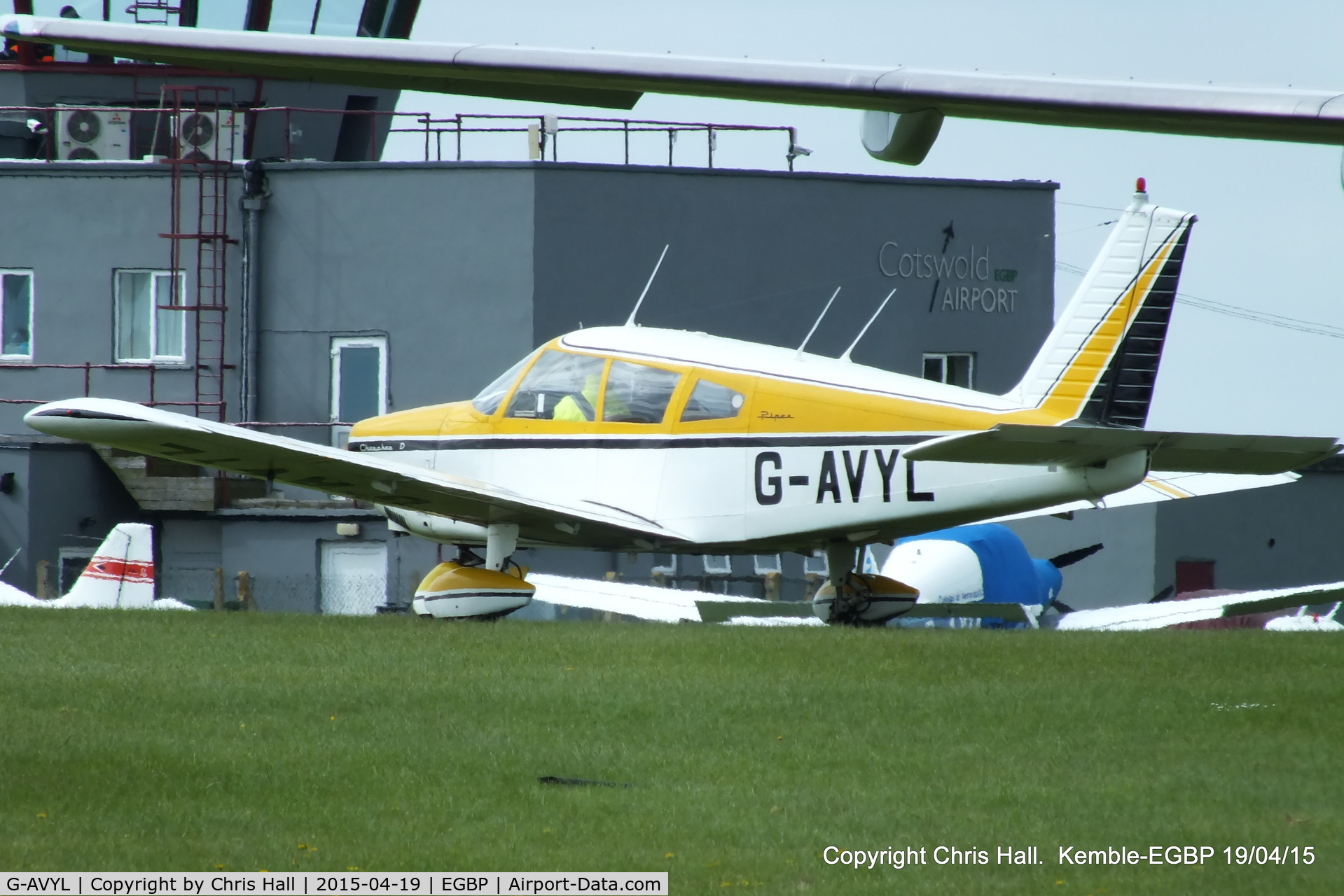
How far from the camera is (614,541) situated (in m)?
13.8

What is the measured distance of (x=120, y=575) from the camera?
1866cm

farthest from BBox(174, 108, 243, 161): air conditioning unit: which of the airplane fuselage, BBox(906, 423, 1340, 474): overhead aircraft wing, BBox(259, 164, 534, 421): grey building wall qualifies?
BBox(906, 423, 1340, 474): overhead aircraft wing

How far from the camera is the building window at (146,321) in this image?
88.5 ft

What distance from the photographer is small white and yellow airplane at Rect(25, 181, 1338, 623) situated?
39.4ft

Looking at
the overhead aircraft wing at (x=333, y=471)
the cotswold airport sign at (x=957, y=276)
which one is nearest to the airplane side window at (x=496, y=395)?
the overhead aircraft wing at (x=333, y=471)

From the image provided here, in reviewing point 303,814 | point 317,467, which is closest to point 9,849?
point 303,814

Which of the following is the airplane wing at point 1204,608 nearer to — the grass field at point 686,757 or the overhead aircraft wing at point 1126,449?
the overhead aircraft wing at point 1126,449

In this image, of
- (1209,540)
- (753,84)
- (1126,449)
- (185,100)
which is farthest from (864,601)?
(185,100)

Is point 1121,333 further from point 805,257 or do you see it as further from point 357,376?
point 357,376

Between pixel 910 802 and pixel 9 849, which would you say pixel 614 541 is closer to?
pixel 910 802

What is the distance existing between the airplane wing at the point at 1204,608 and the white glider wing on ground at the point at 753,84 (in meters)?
12.5

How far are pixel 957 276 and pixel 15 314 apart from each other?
1616 centimetres

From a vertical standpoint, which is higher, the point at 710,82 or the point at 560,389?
the point at 710,82

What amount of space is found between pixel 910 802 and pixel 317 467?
298 inches
